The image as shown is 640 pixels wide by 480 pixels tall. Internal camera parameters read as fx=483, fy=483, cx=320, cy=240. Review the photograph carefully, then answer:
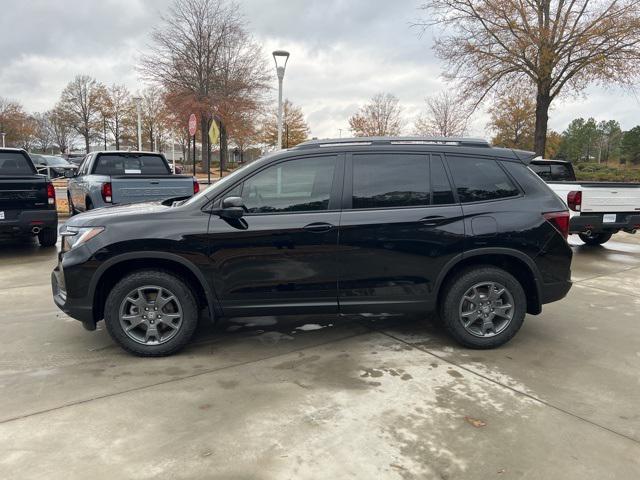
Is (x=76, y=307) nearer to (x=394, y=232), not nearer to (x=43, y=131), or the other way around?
(x=394, y=232)

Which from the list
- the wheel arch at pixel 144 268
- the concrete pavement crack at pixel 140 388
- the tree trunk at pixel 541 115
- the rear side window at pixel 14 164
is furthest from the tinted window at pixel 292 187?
the tree trunk at pixel 541 115

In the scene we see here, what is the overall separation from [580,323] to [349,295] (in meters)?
2.74

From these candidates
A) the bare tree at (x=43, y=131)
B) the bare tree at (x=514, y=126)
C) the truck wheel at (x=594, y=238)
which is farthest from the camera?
the bare tree at (x=43, y=131)

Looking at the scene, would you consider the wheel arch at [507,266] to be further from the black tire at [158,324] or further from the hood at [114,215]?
the hood at [114,215]

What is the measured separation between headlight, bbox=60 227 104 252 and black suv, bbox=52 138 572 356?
0.7 inches

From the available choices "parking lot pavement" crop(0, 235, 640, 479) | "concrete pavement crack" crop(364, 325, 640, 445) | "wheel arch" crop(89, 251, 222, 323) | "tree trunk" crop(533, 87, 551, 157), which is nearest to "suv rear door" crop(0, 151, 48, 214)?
"parking lot pavement" crop(0, 235, 640, 479)

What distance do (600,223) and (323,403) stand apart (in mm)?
7190

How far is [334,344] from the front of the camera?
14.7ft

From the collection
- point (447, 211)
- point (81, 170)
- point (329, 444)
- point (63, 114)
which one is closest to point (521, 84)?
point (81, 170)

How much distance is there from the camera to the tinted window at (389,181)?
424 cm

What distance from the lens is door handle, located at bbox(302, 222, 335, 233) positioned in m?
4.09

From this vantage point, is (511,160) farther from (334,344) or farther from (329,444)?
(329,444)

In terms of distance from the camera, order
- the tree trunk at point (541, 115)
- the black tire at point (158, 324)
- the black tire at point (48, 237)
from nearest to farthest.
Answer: the black tire at point (158, 324) < the black tire at point (48, 237) < the tree trunk at point (541, 115)

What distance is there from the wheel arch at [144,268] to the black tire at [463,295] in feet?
6.68
